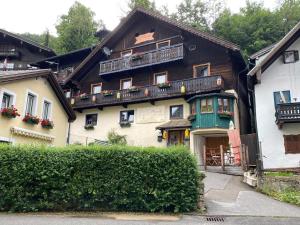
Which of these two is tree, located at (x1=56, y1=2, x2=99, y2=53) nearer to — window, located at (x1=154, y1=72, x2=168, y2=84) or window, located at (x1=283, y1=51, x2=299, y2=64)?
window, located at (x1=154, y1=72, x2=168, y2=84)

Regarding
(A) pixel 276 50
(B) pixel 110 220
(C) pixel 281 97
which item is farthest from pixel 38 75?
(C) pixel 281 97

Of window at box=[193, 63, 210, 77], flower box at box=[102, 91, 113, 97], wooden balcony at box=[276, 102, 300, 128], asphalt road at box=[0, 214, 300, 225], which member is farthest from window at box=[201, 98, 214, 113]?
asphalt road at box=[0, 214, 300, 225]

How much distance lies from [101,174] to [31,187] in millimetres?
2336

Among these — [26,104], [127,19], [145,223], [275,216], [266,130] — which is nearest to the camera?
[145,223]

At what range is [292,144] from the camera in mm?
19094

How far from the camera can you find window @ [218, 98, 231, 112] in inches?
878

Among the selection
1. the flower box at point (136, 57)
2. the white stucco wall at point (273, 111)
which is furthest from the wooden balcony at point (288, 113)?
the flower box at point (136, 57)

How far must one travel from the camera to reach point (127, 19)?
93.0 ft

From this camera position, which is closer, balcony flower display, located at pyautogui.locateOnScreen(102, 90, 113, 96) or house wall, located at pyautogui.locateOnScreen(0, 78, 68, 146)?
house wall, located at pyautogui.locateOnScreen(0, 78, 68, 146)

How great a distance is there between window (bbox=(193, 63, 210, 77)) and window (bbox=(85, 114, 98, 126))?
34.1ft

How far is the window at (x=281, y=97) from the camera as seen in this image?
1986 centimetres

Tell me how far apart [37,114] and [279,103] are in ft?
48.5

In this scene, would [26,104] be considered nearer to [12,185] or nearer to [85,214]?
[12,185]

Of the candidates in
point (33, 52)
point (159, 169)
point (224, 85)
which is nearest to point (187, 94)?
point (224, 85)
